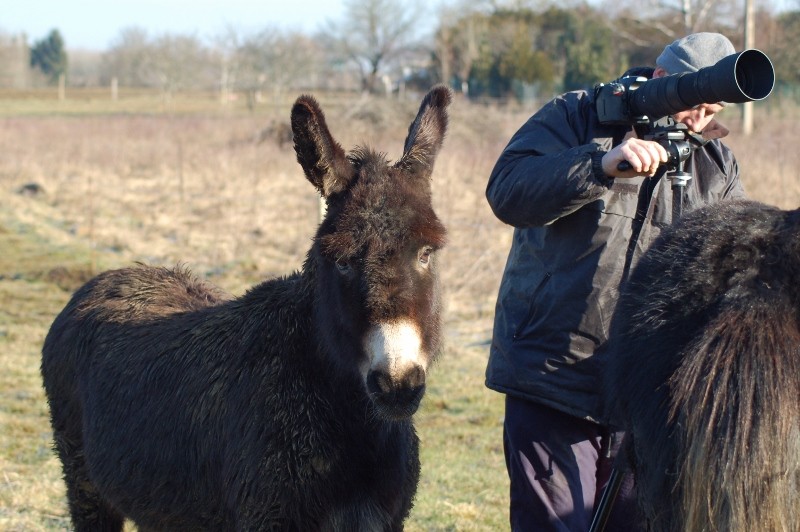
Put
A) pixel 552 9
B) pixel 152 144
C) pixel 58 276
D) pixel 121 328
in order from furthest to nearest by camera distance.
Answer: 1. pixel 552 9
2. pixel 152 144
3. pixel 58 276
4. pixel 121 328

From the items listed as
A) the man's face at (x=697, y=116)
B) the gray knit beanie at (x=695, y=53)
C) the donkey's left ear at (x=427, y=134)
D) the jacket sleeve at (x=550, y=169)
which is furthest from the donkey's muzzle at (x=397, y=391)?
the gray knit beanie at (x=695, y=53)

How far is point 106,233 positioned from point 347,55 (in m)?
34.8

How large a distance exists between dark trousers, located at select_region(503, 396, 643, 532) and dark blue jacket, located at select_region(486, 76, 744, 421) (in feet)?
0.37

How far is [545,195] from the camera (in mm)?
3059

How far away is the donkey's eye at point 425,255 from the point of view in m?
3.36

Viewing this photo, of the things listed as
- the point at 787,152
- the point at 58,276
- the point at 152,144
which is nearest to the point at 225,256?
the point at 58,276

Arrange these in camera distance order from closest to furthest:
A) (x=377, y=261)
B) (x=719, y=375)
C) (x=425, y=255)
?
(x=719, y=375), (x=377, y=261), (x=425, y=255)

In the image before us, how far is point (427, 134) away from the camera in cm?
378

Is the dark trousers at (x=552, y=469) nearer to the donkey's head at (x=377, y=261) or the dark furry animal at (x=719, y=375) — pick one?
the donkey's head at (x=377, y=261)

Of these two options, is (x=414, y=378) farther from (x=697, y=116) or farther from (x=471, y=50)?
(x=471, y=50)

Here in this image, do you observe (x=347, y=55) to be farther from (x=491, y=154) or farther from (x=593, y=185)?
(x=593, y=185)

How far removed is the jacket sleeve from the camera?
3.00 meters

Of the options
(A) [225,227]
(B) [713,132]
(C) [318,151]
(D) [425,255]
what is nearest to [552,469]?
(D) [425,255]

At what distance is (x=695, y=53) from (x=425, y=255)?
1265 mm
